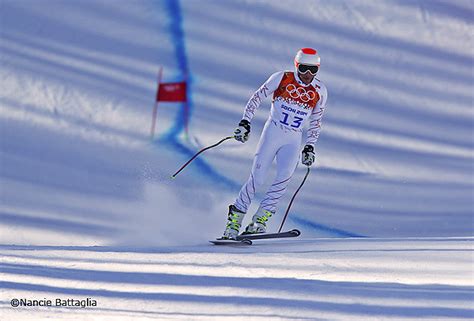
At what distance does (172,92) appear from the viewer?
957 cm

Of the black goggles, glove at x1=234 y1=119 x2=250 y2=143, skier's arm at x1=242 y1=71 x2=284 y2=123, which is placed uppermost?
the black goggles

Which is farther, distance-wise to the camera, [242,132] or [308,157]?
[308,157]

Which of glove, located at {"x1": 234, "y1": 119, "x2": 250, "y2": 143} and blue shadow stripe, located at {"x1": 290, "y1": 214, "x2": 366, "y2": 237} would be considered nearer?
glove, located at {"x1": 234, "y1": 119, "x2": 250, "y2": 143}

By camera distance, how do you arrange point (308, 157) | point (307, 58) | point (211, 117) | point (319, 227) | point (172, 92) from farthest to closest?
1. point (172, 92)
2. point (211, 117)
3. point (319, 227)
4. point (308, 157)
5. point (307, 58)

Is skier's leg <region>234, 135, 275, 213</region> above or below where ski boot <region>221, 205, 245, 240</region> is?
above

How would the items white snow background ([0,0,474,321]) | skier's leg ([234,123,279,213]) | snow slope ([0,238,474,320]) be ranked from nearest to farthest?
snow slope ([0,238,474,320]) → skier's leg ([234,123,279,213]) → white snow background ([0,0,474,321])

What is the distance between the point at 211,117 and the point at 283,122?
124 inches

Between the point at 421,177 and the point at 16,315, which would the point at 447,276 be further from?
the point at 421,177

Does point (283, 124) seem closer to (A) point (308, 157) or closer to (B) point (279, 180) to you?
(A) point (308, 157)

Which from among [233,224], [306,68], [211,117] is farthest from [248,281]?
[211,117]

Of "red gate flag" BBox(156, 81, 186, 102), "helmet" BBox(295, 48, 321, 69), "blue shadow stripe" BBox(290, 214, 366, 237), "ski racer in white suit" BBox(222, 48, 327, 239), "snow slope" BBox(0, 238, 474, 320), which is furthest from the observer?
"red gate flag" BBox(156, 81, 186, 102)

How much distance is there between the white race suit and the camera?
619 centimetres

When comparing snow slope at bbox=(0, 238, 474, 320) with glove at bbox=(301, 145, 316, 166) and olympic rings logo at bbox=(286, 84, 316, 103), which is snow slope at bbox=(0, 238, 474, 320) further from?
olympic rings logo at bbox=(286, 84, 316, 103)

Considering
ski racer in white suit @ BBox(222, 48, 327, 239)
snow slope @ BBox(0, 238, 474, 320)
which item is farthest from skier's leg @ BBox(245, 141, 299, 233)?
snow slope @ BBox(0, 238, 474, 320)
